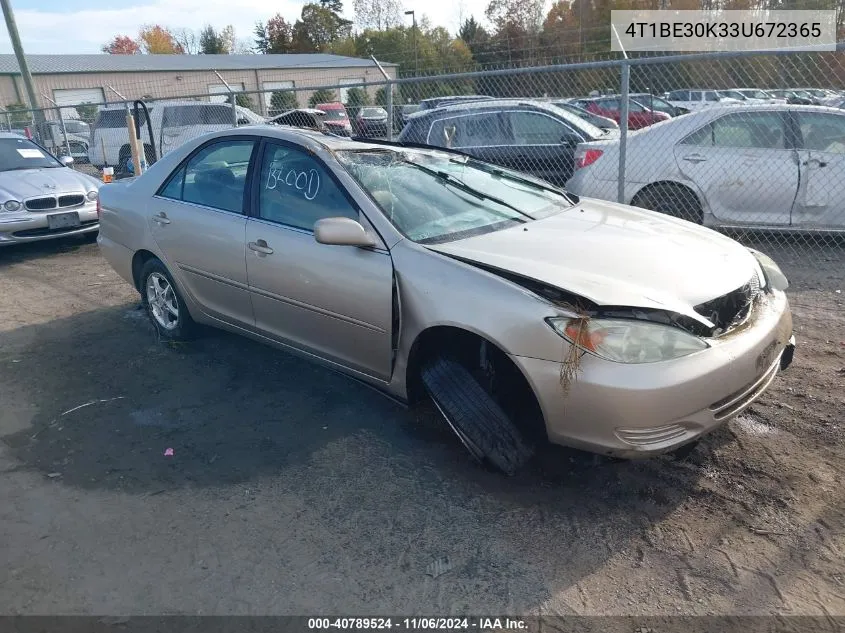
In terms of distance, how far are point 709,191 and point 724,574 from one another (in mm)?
5325

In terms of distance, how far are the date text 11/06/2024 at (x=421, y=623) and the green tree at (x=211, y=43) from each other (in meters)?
80.2

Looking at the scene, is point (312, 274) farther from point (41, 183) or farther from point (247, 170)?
point (41, 183)

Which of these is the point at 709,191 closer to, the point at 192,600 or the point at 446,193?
the point at 446,193

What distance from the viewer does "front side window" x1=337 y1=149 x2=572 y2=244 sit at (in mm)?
3613

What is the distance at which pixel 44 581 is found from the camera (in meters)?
2.70

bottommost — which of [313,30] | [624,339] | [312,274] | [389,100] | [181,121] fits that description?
[624,339]

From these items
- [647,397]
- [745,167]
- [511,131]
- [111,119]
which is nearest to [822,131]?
[745,167]

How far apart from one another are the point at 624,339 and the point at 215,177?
313 centimetres

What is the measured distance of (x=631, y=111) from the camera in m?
15.6

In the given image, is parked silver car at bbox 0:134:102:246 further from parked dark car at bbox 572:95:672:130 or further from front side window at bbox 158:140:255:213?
parked dark car at bbox 572:95:672:130

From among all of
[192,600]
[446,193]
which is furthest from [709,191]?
[192,600]

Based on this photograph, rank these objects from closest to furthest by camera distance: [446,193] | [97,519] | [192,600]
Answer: [192,600] < [97,519] < [446,193]

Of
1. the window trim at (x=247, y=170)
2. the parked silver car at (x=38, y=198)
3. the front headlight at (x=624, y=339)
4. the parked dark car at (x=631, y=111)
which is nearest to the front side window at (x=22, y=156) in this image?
the parked silver car at (x=38, y=198)

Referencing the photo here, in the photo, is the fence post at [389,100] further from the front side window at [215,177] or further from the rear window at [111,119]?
the rear window at [111,119]
